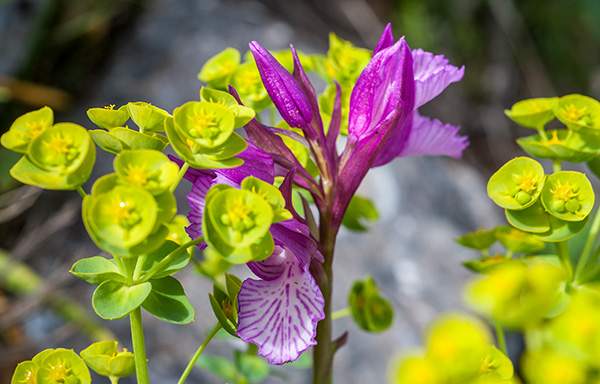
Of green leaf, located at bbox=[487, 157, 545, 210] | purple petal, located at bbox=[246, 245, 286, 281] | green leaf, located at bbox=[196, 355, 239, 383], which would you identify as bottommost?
green leaf, located at bbox=[196, 355, 239, 383]

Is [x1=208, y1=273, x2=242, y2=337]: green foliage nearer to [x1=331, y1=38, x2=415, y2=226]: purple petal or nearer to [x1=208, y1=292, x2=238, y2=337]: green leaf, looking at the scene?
[x1=208, y1=292, x2=238, y2=337]: green leaf

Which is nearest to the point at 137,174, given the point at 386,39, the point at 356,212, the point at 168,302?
the point at 168,302

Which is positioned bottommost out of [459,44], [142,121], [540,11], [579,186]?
[142,121]

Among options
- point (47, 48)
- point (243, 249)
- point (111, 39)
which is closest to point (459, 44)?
point (111, 39)

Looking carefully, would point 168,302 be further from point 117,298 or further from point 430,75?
point 430,75

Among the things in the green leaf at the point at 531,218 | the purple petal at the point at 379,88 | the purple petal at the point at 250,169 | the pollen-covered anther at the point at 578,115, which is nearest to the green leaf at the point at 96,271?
the purple petal at the point at 250,169

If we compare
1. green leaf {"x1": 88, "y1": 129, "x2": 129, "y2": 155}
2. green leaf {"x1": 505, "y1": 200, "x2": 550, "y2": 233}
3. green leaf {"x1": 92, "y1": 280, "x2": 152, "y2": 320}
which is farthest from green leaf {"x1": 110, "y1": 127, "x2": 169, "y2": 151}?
green leaf {"x1": 505, "y1": 200, "x2": 550, "y2": 233}

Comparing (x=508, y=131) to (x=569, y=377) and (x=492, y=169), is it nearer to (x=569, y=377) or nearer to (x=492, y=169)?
(x=492, y=169)
